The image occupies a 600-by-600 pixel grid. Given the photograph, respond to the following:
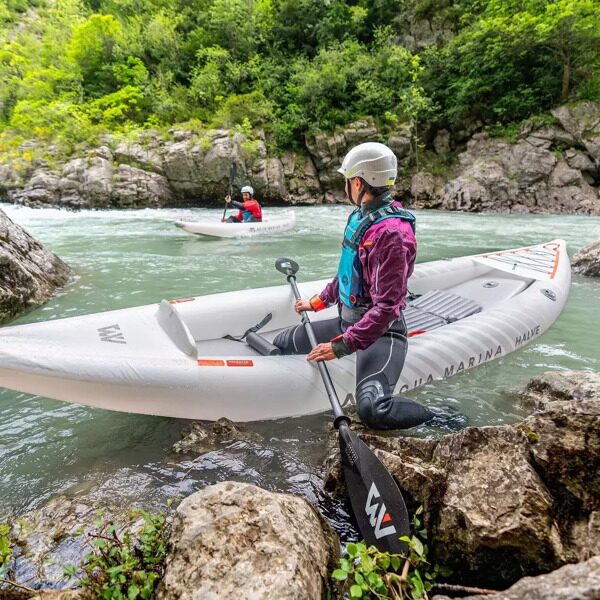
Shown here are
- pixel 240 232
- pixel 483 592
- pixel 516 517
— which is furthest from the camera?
pixel 240 232

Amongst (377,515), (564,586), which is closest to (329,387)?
(377,515)

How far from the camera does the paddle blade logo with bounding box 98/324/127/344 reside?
7.58ft

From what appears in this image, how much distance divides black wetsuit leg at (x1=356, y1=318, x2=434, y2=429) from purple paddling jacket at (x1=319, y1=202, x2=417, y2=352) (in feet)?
0.77

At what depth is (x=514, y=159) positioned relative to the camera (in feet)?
45.0

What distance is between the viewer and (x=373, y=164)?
210 centimetres

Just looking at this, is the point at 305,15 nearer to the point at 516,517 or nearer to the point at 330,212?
the point at 330,212

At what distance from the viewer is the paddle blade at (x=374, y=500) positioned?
4.75 ft

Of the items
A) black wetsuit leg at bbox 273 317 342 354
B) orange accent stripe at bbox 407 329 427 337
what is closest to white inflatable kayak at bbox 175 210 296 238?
orange accent stripe at bbox 407 329 427 337

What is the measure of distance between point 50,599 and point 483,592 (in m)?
1.27

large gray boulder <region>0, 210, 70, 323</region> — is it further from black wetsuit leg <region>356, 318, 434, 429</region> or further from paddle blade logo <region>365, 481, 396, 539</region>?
paddle blade logo <region>365, 481, 396, 539</region>

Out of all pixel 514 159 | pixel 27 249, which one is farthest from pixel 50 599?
pixel 514 159

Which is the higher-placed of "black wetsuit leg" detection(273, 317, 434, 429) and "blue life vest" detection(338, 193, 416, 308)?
"blue life vest" detection(338, 193, 416, 308)

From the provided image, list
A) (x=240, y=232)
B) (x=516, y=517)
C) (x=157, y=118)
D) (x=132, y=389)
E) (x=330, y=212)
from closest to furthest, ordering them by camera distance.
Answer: (x=516, y=517) → (x=132, y=389) → (x=240, y=232) → (x=330, y=212) → (x=157, y=118)

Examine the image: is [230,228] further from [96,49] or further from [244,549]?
[96,49]
